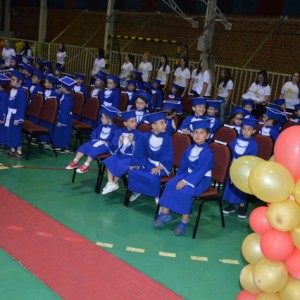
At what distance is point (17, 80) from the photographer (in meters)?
6.72

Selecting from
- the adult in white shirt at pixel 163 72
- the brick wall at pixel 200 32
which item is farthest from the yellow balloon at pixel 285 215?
the brick wall at pixel 200 32

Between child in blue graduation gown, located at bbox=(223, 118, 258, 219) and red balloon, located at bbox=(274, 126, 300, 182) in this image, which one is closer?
red balloon, located at bbox=(274, 126, 300, 182)

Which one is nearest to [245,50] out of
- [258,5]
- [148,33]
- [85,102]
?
[258,5]

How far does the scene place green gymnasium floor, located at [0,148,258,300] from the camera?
343 cm

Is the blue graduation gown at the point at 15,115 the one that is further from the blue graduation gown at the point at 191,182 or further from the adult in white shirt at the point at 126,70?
the adult in white shirt at the point at 126,70

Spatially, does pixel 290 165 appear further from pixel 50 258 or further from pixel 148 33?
pixel 148 33

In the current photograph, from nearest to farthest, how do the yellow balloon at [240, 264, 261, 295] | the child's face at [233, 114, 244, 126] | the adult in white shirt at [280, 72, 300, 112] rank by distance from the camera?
the yellow balloon at [240, 264, 261, 295] < the child's face at [233, 114, 244, 126] < the adult in white shirt at [280, 72, 300, 112]

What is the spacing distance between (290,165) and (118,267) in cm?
179

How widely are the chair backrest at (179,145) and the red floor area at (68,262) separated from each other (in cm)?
174

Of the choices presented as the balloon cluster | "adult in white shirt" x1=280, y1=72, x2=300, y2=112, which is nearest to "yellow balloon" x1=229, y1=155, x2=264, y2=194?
the balloon cluster

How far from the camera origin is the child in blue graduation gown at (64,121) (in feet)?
23.6

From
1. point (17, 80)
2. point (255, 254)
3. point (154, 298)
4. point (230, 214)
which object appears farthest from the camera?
point (17, 80)

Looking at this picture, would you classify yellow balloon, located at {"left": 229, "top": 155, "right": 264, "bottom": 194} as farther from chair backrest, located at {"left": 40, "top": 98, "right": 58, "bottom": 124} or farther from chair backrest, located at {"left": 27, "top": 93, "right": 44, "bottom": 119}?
chair backrest, located at {"left": 27, "top": 93, "right": 44, "bottom": 119}

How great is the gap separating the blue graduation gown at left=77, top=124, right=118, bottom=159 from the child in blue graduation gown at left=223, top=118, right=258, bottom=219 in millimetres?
1610
